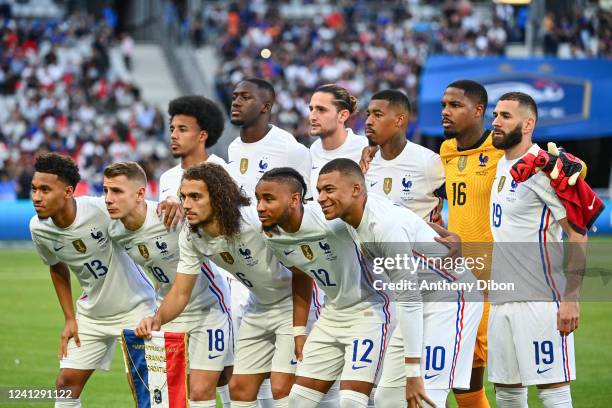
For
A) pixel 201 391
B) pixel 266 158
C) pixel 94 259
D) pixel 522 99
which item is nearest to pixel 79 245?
pixel 94 259

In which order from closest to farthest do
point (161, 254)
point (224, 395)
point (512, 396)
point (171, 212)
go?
point (512, 396) < point (171, 212) < point (161, 254) < point (224, 395)

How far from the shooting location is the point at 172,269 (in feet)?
28.2

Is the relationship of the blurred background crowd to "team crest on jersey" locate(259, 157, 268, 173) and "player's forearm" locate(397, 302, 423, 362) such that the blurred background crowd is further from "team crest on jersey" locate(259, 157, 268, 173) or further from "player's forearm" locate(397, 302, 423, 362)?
"player's forearm" locate(397, 302, 423, 362)

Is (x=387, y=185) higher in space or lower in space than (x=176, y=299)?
higher

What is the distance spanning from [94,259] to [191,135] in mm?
1332

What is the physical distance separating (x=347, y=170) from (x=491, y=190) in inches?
60.6

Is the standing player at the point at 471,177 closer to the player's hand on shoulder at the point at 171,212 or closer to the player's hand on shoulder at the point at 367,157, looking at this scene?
the player's hand on shoulder at the point at 367,157

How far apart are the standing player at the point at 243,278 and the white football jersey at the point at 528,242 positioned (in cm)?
145

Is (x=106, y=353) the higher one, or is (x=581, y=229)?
(x=581, y=229)

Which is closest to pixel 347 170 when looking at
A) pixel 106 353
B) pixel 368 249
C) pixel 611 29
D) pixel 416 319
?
pixel 368 249

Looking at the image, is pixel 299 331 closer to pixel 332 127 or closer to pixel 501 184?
pixel 501 184

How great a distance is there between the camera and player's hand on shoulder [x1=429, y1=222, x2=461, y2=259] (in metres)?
7.92

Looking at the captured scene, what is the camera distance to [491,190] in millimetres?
8500

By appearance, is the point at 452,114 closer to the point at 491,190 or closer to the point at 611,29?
the point at 491,190
